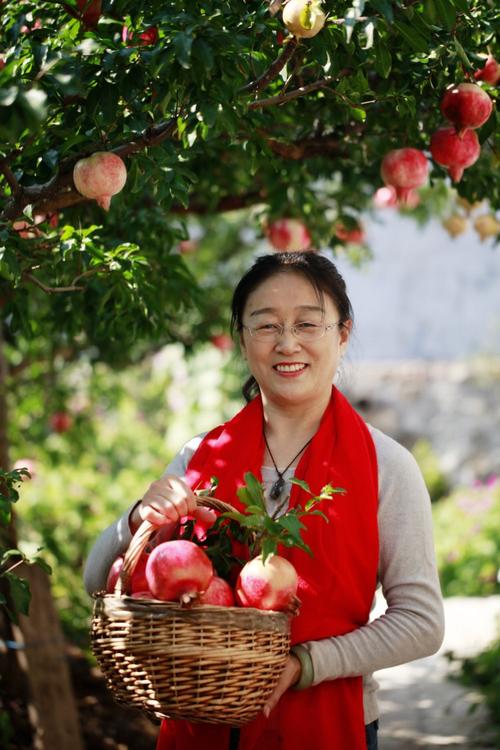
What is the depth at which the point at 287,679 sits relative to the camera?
186cm

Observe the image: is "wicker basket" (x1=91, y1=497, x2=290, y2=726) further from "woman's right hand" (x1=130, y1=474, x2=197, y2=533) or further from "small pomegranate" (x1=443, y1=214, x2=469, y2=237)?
"small pomegranate" (x1=443, y1=214, x2=469, y2=237)

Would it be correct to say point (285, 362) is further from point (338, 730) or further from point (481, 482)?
point (481, 482)

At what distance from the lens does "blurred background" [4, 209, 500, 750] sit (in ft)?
15.8

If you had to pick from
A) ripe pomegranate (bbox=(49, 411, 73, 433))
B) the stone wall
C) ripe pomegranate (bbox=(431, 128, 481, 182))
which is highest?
the stone wall

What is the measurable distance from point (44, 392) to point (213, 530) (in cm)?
428

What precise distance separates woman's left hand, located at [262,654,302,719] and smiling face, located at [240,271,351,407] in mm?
558

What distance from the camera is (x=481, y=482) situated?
985cm

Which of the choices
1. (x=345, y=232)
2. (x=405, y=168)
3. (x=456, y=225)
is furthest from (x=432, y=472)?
(x=405, y=168)

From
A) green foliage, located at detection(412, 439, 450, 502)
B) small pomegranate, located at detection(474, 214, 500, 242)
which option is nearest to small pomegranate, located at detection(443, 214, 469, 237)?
small pomegranate, located at detection(474, 214, 500, 242)

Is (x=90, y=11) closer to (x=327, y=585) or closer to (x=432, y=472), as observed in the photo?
(x=327, y=585)

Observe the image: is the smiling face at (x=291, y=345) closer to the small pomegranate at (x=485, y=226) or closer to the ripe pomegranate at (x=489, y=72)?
the ripe pomegranate at (x=489, y=72)

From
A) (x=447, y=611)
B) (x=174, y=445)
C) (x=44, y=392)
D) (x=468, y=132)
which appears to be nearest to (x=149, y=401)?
(x=174, y=445)

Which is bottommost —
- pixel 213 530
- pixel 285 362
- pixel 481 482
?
pixel 213 530

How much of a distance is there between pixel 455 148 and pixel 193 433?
5.63m
